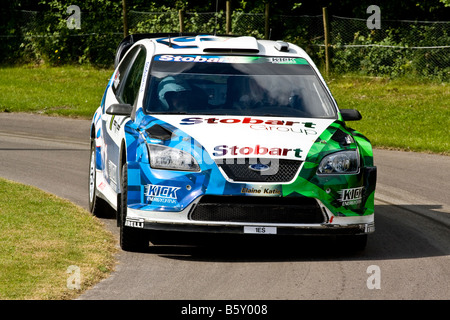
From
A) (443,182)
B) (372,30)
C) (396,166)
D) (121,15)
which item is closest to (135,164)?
(443,182)

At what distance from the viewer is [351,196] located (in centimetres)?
866

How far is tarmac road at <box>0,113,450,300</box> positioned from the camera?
24.5 feet

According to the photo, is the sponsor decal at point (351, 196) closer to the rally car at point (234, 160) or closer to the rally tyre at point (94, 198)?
the rally car at point (234, 160)

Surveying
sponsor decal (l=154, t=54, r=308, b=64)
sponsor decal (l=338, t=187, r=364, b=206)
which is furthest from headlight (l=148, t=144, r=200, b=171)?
sponsor decal (l=154, t=54, r=308, b=64)

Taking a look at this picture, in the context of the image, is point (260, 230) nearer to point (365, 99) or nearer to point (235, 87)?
point (235, 87)

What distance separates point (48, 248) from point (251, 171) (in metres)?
1.91

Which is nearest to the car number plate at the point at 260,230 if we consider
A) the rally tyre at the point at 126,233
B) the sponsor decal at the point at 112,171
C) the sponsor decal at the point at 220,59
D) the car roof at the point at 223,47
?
the rally tyre at the point at 126,233

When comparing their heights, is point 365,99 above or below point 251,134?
below

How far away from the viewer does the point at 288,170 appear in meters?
8.44

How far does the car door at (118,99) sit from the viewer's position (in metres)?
9.54

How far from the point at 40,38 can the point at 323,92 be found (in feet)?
79.3

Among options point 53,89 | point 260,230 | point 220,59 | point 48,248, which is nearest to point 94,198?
point 48,248

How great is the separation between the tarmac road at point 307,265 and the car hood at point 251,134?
941mm
